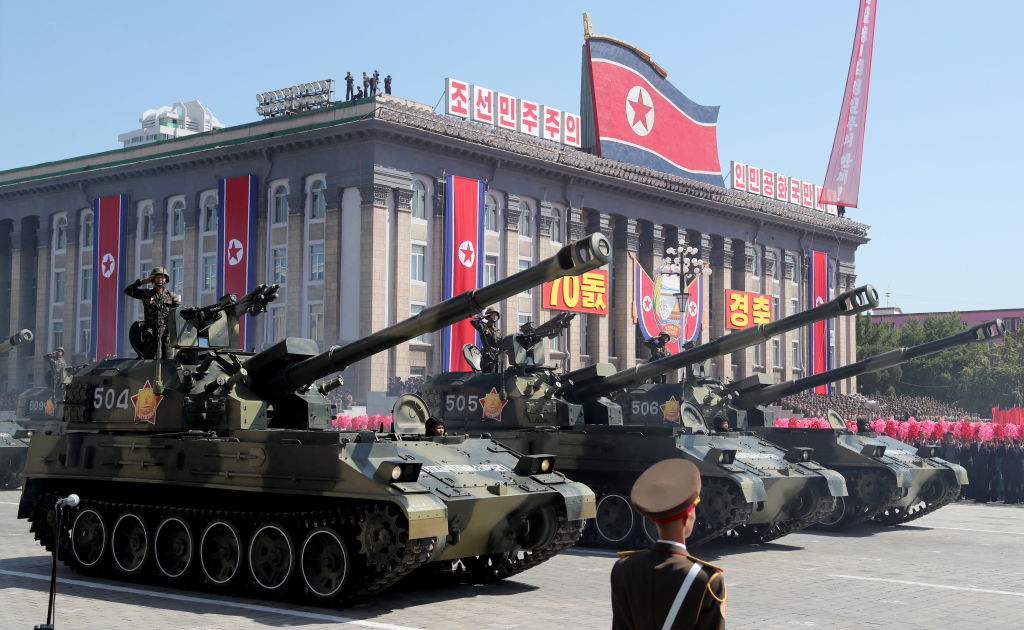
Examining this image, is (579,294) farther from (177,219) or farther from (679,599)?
(679,599)

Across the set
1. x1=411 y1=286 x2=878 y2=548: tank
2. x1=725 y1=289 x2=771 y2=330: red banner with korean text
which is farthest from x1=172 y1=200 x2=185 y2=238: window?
x1=411 y1=286 x2=878 y2=548: tank

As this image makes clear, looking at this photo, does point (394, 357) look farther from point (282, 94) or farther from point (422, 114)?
point (282, 94)

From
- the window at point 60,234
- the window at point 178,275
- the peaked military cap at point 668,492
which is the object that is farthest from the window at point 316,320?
the peaked military cap at point 668,492

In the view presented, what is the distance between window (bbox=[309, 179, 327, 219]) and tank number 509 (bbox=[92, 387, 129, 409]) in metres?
33.2

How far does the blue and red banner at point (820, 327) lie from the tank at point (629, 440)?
48.5 meters

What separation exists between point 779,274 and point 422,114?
100ft

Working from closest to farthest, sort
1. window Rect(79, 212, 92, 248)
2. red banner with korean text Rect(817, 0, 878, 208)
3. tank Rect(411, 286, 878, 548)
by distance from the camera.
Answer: tank Rect(411, 286, 878, 548) → window Rect(79, 212, 92, 248) → red banner with korean text Rect(817, 0, 878, 208)

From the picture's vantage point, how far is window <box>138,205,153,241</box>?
174 feet

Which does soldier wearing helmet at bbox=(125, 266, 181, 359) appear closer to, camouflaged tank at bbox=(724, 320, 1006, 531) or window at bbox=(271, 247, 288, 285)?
camouflaged tank at bbox=(724, 320, 1006, 531)

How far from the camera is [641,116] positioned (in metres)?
55.6

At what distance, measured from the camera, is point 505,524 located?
12602 mm

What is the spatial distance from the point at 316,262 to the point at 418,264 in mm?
4059

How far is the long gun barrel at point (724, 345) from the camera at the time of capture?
16547 mm

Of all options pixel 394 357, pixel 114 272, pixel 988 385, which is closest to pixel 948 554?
pixel 394 357
